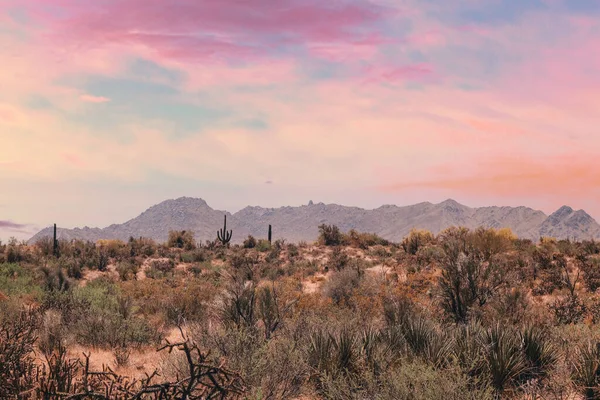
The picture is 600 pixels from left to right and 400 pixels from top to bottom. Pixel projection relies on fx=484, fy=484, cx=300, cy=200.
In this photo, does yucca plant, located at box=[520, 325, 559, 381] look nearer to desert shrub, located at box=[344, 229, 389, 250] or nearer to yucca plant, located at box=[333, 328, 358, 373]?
yucca plant, located at box=[333, 328, 358, 373]

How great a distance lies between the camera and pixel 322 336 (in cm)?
904

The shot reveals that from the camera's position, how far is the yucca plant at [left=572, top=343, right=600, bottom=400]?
8.17 m

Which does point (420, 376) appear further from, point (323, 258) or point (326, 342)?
point (323, 258)

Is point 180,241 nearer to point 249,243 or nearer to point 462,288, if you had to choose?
point 249,243

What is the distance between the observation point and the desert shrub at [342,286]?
18.7m

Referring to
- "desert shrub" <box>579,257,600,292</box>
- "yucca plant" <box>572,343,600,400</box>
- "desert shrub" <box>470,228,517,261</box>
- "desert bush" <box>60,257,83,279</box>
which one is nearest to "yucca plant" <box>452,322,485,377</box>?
"yucca plant" <box>572,343,600,400</box>

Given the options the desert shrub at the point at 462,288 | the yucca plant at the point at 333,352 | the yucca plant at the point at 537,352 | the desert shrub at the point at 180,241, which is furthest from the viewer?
the desert shrub at the point at 180,241

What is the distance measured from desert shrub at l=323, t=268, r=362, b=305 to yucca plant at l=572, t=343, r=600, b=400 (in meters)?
9.67

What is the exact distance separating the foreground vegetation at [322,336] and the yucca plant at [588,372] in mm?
25

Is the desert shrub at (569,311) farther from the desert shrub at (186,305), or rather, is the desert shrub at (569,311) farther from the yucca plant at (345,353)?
the desert shrub at (186,305)

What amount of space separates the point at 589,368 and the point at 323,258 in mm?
25806

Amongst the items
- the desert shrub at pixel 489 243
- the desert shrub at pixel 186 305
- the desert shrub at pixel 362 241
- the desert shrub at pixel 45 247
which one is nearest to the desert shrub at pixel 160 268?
the desert shrub at pixel 45 247

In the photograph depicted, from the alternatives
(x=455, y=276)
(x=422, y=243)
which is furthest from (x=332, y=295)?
(x=422, y=243)

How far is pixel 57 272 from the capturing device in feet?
70.5
